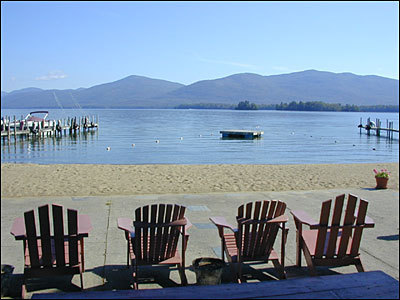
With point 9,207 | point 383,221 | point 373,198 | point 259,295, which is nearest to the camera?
point 259,295

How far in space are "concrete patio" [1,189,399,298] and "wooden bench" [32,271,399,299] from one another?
6.60 ft

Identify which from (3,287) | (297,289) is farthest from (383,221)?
(3,287)

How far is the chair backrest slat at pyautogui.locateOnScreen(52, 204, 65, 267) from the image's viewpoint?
3732 millimetres

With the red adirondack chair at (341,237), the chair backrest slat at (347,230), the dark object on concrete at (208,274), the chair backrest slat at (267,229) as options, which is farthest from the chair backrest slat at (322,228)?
the dark object on concrete at (208,274)

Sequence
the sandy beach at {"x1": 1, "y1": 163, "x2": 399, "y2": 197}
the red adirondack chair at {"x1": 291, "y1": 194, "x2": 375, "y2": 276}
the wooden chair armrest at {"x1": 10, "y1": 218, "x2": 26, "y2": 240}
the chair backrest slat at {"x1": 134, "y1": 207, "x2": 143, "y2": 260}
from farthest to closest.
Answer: the sandy beach at {"x1": 1, "y1": 163, "x2": 399, "y2": 197} < the red adirondack chair at {"x1": 291, "y1": 194, "x2": 375, "y2": 276} < the chair backrest slat at {"x1": 134, "y1": 207, "x2": 143, "y2": 260} < the wooden chair armrest at {"x1": 10, "y1": 218, "x2": 26, "y2": 240}

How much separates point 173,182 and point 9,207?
213 inches

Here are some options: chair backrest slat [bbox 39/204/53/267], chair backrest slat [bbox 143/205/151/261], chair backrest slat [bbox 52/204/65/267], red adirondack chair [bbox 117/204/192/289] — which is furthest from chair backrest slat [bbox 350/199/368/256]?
chair backrest slat [bbox 39/204/53/267]

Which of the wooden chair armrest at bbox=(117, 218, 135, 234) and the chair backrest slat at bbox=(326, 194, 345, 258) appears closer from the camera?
the chair backrest slat at bbox=(326, 194, 345, 258)

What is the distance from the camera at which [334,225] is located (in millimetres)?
4117

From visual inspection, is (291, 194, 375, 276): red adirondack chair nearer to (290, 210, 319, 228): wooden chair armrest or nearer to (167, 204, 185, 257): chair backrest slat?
(290, 210, 319, 228): wooden chair armrest

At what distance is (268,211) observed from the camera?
4.24m

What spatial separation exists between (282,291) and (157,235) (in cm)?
203

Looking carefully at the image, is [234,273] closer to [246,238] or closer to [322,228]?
[246,238]

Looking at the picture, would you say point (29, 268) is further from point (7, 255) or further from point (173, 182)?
point (173, 182)
